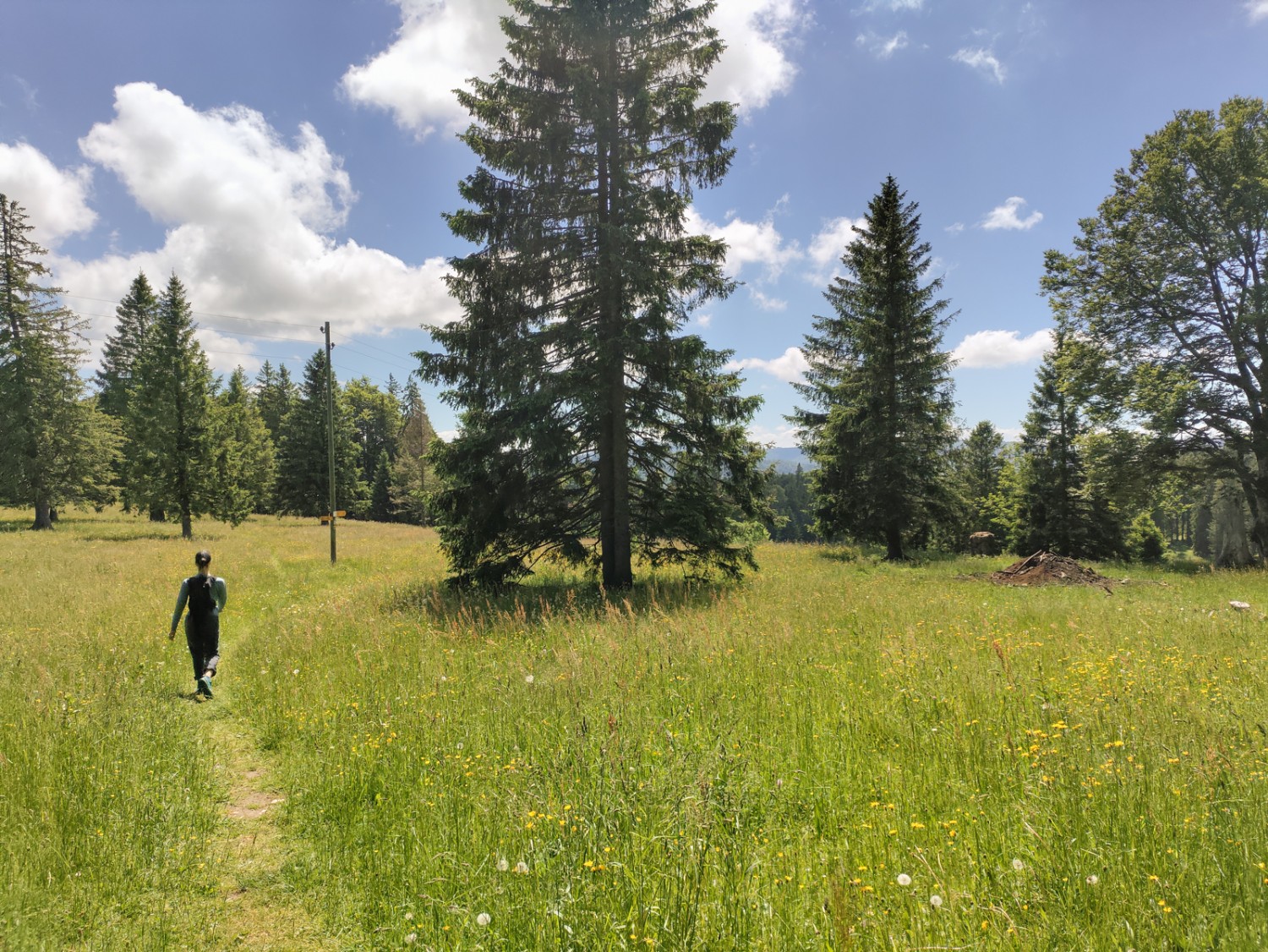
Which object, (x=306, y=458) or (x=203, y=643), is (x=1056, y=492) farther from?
(x=306, y=458)

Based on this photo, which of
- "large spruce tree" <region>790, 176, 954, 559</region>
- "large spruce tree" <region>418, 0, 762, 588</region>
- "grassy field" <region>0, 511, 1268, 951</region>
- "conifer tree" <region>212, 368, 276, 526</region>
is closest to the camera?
"grassy field" <region>0, 511, 1268, 951</region>

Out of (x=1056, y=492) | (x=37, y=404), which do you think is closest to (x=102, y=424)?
(x=37, y=404)

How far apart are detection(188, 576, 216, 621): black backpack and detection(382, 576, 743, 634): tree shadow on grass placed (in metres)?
3.10

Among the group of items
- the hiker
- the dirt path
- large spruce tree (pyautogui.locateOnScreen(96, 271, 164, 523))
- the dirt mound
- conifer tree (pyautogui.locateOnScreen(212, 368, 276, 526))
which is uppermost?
large spruce tree (pyautogui.locateOnScreen(96, 271, 164, 523))

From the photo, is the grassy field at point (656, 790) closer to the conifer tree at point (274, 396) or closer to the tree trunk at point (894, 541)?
the tree trunk at point (894, 541)

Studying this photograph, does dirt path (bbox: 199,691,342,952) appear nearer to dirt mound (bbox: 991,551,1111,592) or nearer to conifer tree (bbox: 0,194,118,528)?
dirt mound (bbox: 991,551,1111,592)

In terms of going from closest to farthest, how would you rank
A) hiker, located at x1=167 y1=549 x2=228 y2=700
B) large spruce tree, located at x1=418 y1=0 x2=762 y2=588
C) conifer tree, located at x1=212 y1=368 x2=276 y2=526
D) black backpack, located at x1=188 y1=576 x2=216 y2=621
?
hiker, located at x1=167 y1=549 x2=228 y2=700
black backpack, located at x1=188 y1=576 x2=216 y2=621
large spruce tree, located at x1=418 y1=0 x2=762 y2=588
conifer tree, located at x1=212 y1=368 x2=276 y2=526

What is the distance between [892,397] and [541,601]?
16099 mm

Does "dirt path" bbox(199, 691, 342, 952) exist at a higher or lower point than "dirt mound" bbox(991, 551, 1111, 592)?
lower

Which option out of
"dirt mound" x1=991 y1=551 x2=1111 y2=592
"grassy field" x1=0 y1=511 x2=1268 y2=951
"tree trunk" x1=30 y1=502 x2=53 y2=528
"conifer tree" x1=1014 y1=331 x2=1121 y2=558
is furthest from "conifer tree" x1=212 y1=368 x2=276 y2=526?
"conifer tree" x1=1014 y1=331 x2=1121 y2=558

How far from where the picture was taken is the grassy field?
2.54 m

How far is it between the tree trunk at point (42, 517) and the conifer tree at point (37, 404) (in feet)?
0.15

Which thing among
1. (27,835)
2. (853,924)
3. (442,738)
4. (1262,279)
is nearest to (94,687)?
(27,835)

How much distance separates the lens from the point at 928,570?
17.0m
